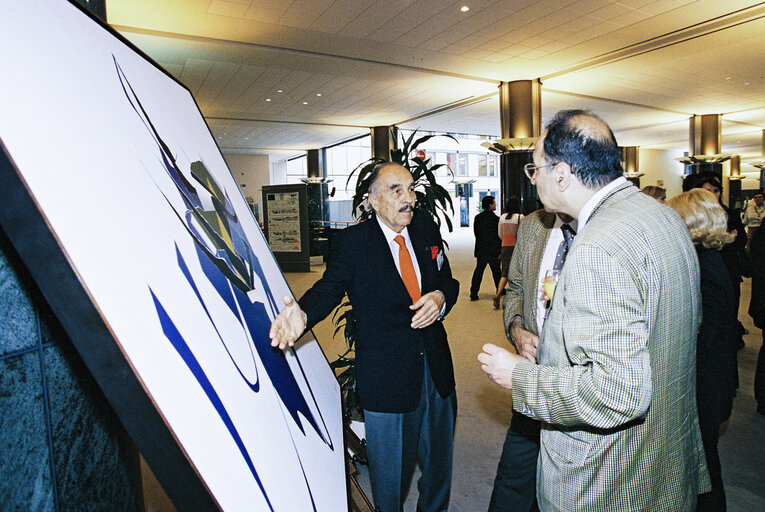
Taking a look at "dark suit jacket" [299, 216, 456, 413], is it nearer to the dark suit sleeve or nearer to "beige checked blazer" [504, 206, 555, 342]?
the dark suit sleeve

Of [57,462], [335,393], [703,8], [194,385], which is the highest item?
[703,8]

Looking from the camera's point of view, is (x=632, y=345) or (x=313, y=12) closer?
(x=632, y=345)

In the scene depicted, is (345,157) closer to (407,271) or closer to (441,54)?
(441,54)

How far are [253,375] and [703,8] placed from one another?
850 cm

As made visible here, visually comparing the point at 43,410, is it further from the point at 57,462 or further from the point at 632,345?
the point at 632,345

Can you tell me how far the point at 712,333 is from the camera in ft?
7.00

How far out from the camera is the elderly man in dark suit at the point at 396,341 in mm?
1832

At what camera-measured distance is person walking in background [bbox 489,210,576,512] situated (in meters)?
1.70

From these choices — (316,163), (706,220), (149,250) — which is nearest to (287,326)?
(149,250)

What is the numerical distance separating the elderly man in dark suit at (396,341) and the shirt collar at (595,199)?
759 millimetres

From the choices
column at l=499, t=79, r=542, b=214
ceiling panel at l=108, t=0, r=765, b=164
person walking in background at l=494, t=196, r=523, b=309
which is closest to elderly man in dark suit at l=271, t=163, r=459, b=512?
person walking in background at l=494, t=196, r=523, b=309

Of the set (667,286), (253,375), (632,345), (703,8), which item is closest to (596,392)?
(632,345)

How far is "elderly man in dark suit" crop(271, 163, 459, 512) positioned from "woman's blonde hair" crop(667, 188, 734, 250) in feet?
4.66

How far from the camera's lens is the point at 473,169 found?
2928 cm
